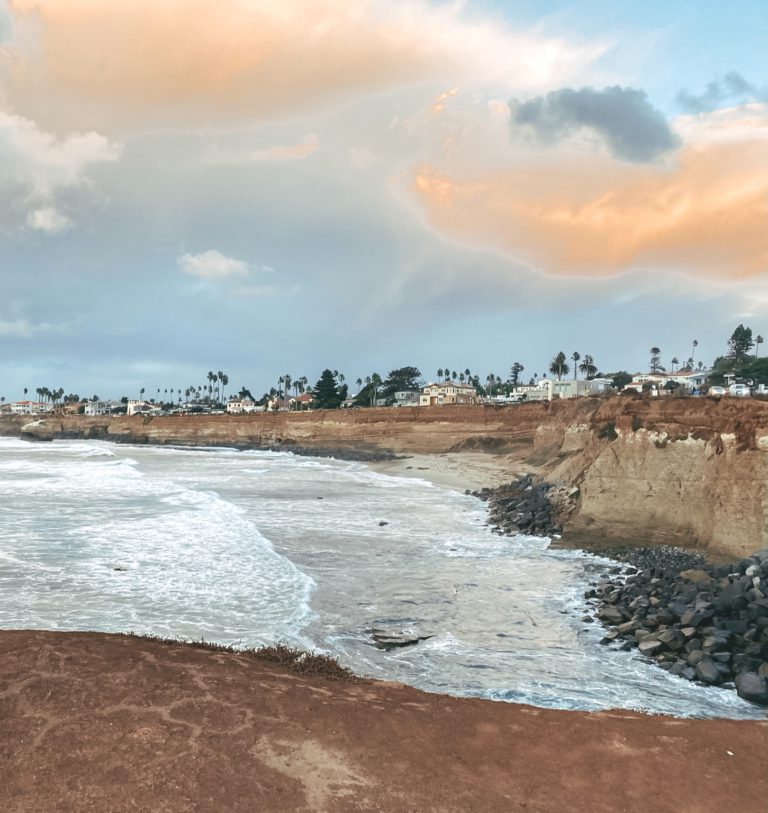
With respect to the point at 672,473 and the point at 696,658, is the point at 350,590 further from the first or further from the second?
the point at 672,473

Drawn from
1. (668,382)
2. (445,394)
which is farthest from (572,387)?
(445,394)

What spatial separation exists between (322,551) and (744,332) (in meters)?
126

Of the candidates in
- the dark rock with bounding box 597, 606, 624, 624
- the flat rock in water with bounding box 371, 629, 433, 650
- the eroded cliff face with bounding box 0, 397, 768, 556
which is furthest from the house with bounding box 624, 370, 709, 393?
the flat rock in water with bounding box 371, 629, 433, 650

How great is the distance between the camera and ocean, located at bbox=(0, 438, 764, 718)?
32.1 ft

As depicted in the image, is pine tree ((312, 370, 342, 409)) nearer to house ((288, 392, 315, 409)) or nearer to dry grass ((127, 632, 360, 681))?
house ((288, 392, 315, 409))

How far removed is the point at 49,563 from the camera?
1645 centimetres

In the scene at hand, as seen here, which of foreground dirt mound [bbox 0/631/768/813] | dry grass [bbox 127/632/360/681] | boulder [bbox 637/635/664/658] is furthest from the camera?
boulder [bbox 637/635/664/658]

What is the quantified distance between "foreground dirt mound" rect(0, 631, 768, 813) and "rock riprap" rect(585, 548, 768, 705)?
7.44 feet

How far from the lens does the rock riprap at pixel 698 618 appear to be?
981 centimetres

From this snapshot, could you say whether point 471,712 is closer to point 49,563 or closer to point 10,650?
point 10,650

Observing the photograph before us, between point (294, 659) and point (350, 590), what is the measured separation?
206 inches

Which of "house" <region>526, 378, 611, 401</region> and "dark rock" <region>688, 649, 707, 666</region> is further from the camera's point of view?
"house" <region>526, 378, 611, 401</region>

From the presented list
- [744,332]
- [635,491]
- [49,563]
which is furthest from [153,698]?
[744,332]

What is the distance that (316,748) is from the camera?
21.0 ft
